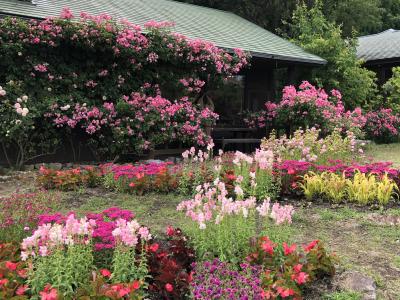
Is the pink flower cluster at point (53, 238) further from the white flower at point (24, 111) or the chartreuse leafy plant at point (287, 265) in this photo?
the white flower at point (24, 111)

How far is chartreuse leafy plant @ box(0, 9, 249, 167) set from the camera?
28.6 ft

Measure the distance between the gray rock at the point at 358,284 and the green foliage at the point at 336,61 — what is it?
13.4 metres

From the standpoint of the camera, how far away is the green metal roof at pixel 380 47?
19.4 m

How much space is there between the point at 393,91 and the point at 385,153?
19.5 feet

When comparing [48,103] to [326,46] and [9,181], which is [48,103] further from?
[326,46]

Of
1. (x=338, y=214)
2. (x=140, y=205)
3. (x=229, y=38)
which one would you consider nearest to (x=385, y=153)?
(x=229, y=38)

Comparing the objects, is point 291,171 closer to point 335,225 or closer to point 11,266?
point 335,225

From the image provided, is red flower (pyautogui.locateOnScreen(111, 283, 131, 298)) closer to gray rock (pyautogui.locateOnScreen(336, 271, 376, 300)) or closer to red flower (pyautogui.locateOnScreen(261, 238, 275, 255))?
red flower (pyautogui.locateOnScreen(261, 238, 275, 255))

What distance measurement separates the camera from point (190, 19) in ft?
48.5

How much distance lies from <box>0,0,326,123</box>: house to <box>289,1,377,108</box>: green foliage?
111 cm

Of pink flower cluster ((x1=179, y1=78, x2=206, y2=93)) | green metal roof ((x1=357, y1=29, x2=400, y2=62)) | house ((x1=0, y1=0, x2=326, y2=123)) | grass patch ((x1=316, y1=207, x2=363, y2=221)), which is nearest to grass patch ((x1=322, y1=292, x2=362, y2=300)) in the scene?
grass patch ((x1=316, y1=207, x2=363, y2=221))

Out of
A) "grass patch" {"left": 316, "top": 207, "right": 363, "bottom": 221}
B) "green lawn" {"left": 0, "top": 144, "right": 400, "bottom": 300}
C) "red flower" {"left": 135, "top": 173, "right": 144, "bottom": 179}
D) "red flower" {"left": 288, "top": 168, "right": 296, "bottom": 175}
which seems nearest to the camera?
"green lawn" {"left": 0, "top": 144, "right": 400, "bottom": 300}

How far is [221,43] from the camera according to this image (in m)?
12.5

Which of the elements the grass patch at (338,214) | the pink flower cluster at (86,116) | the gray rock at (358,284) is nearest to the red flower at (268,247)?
the gray rock at (358,284)
